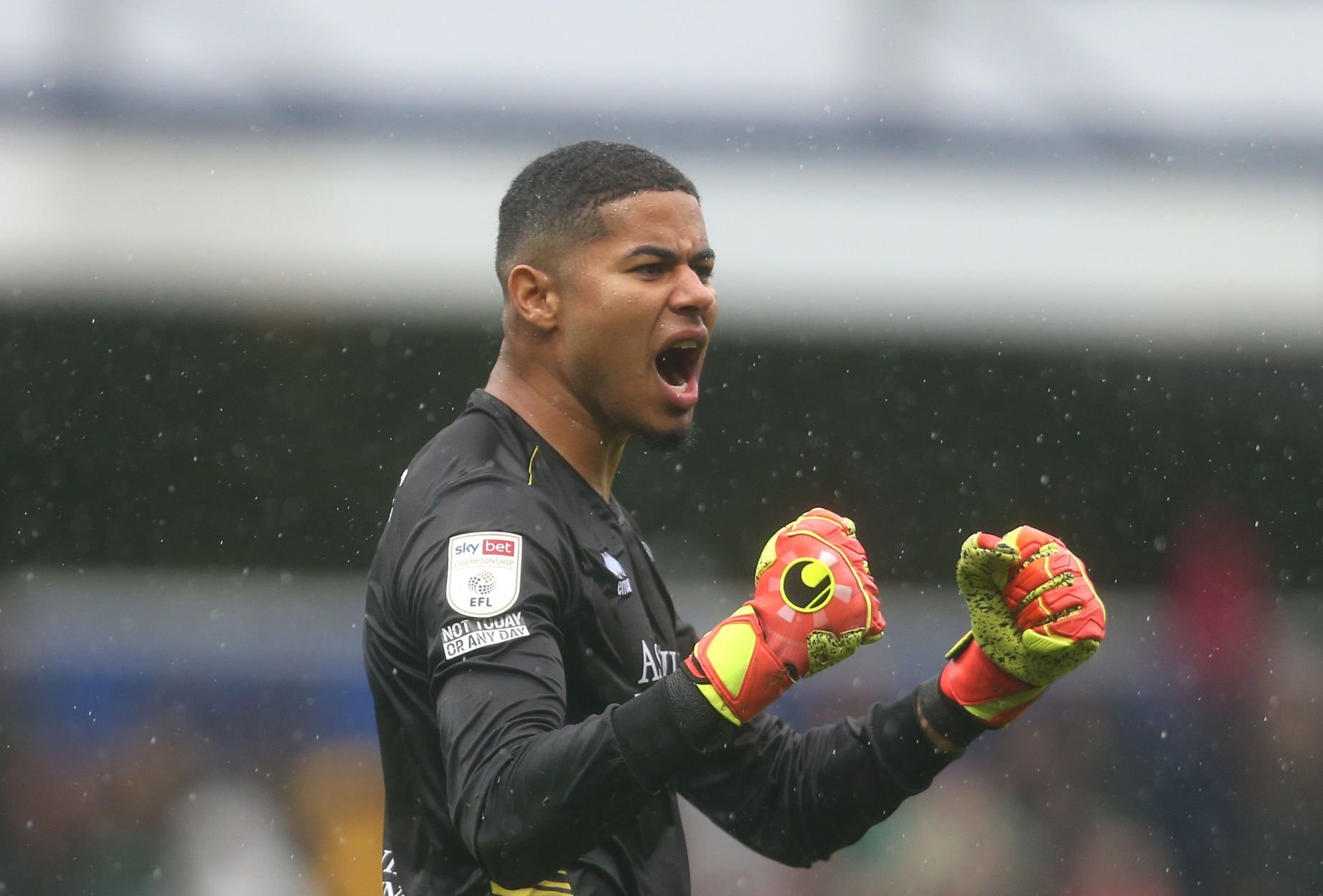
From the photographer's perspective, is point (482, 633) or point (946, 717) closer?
point (482, 633)

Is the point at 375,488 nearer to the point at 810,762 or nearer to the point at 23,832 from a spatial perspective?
the point at 23,832

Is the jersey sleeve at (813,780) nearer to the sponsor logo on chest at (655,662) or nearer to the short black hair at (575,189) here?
the sponsor logo on chest at (655,662)

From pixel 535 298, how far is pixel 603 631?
2.14ft

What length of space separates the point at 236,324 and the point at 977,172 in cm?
474

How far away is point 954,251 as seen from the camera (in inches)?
396

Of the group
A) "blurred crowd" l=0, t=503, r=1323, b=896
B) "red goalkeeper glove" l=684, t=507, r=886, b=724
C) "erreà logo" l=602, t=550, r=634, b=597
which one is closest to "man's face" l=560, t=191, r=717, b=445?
"erreà logo" l=602, t=550, r=634, b=597

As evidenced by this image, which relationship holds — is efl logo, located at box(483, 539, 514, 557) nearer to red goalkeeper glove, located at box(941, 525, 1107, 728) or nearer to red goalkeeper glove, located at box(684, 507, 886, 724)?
red goalkeeper glove, located at box(684, 507, 886, 724)

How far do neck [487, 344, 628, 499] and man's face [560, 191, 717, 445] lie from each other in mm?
23

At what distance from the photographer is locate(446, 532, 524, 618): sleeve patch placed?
2.24 meters

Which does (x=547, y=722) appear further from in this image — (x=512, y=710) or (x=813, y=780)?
(x=813, y=780)

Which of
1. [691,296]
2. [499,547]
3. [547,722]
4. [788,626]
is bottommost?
[547,722]

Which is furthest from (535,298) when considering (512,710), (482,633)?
(512,710)

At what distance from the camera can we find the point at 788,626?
2.23m

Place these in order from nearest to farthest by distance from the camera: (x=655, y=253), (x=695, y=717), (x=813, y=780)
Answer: (x=695, y=717) < (x=655, y=253) < (x=813, y=780)
